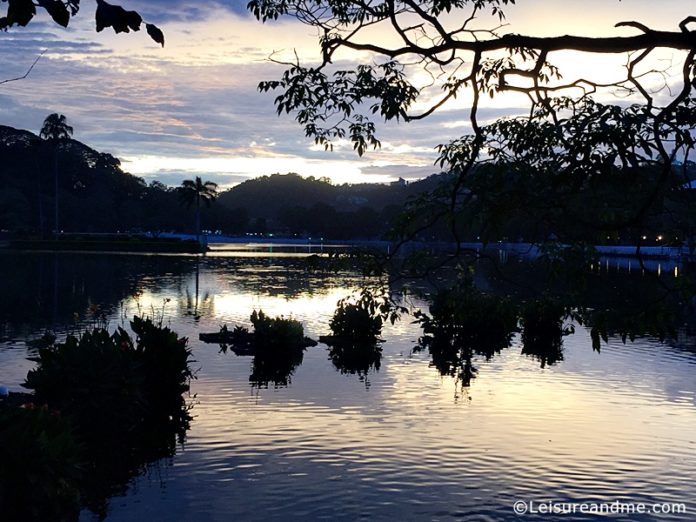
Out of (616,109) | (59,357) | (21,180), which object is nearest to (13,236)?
(21,180)

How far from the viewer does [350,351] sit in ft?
89.5

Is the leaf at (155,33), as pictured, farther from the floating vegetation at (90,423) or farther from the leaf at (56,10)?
the floating vegetation at (90,423)

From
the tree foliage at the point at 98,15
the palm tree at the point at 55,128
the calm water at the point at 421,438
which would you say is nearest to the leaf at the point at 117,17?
the tree foliage at the point at 98,15

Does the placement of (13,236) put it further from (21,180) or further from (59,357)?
(59,357)

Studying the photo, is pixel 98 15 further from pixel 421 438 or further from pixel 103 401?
pixel 421 438

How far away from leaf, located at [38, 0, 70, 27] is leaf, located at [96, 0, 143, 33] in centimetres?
20

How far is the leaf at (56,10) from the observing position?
4105 millimetres

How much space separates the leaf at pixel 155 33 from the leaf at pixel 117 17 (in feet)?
0.55

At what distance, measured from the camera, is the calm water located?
1204 centimetres

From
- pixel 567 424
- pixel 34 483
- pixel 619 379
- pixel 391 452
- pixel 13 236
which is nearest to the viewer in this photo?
pixel 34 483

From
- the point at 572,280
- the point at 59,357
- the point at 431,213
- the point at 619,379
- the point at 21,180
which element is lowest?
the point at 619,379

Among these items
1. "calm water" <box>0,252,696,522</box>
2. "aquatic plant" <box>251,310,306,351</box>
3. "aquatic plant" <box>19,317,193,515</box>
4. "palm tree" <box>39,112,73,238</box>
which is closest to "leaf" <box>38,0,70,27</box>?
"calm water" <box>0,252,696,522</box>

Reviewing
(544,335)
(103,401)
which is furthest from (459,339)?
(103,401)

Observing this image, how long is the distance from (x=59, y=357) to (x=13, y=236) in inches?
5255
